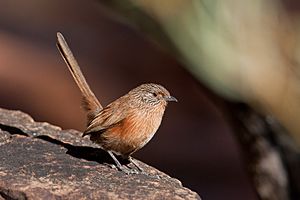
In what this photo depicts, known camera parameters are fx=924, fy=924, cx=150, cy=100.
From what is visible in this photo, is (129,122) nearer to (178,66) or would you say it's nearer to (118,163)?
(118,163)

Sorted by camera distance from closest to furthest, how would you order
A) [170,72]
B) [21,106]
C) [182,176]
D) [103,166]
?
[103,166]
[182,176]
[21,106]
[170,72]

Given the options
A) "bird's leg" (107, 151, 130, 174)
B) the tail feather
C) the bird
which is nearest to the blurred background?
the tail feather

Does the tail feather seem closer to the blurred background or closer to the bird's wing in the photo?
the bird's wing

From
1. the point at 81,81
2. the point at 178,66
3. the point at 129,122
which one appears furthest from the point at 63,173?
the point at 178,66

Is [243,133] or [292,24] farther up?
[292,24]

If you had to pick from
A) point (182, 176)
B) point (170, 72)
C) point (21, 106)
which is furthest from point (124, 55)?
point (182, 176)

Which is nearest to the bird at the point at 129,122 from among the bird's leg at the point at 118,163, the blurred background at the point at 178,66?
the bird's leg at the point at 118,163

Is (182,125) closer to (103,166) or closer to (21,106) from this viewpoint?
(21,106)
